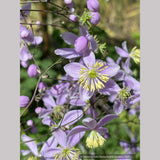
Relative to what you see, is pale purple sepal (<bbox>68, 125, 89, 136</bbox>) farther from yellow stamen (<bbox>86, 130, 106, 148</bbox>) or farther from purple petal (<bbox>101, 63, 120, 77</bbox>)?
purple petal (<bbox>101, 63, 120, 77</bbox>)

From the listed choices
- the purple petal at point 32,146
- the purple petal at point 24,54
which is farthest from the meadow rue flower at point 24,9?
the purple petal at point 32,146

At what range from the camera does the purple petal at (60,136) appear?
0.80m

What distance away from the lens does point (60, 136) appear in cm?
80

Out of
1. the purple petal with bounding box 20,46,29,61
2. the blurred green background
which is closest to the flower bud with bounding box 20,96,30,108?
the blurred green background

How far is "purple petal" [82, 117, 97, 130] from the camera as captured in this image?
0.75 m

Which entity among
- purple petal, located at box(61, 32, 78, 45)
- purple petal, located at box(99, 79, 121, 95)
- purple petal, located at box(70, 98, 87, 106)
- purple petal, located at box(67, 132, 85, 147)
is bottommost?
purple petal, located at box(67, 132, 85, 147)

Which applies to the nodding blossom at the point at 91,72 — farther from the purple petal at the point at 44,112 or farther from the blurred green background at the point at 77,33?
the purple petal at the point at 44,112

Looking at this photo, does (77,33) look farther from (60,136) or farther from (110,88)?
(60,136)

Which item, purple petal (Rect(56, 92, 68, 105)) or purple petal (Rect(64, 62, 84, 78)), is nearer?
purple petal (Rect(64, 62, 84, 78))

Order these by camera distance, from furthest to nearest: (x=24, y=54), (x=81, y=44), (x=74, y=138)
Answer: (x=24, y=54)
(x=74, y=138)
(x=81, y=44)

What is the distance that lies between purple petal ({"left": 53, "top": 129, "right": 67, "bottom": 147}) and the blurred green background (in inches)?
5.7

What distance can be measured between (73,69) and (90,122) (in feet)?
0.59

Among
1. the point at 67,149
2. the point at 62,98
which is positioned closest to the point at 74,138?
the point at 67,149

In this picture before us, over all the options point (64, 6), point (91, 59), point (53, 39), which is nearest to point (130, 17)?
point (53, 39)
